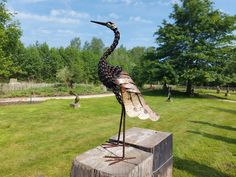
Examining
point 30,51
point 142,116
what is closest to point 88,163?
point 142,116

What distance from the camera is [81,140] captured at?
756 centimetres

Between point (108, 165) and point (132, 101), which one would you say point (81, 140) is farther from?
point (132, 101)

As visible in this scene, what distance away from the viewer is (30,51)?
35219 mm

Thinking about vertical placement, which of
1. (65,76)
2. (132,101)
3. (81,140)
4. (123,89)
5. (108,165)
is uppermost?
(65,76)

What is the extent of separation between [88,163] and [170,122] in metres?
7.90

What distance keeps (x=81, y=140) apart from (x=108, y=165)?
443cm

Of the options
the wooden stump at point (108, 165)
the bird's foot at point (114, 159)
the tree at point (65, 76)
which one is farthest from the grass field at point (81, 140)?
the tree at point (65, 76)

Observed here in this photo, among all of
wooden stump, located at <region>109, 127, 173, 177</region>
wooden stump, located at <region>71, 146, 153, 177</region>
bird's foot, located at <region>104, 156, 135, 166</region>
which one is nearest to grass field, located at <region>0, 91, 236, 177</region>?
wooden stump, located at <region>109, 127, 173, 177</region>

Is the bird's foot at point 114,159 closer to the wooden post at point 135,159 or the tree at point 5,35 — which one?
the wooden post at point 135,159

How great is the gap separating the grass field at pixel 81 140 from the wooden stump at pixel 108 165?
1.90 meters

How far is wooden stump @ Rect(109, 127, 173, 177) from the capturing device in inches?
159

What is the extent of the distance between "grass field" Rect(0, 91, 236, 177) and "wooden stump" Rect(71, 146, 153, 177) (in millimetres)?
1898

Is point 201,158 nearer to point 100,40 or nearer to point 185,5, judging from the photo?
point 185,5

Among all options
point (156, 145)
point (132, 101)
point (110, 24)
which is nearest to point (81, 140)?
point (156, 145)
